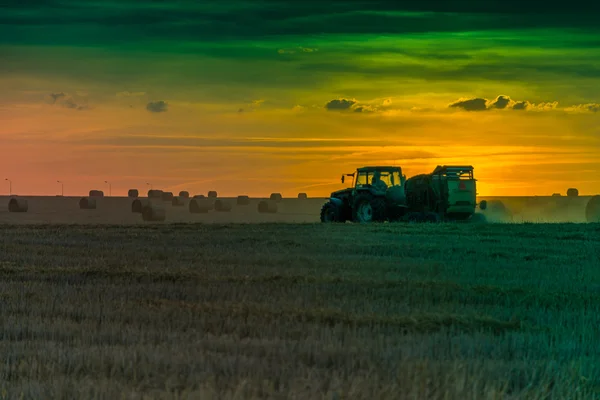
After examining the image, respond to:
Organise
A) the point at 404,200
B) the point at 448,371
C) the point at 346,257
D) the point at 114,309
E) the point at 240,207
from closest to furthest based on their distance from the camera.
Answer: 1. the point at 448,371
2. the point at 114,309
3. the point at 346,257
4. the point at 404,200
5. the point at 240,207

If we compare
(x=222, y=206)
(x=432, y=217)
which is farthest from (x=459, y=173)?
(x=222, y=206)

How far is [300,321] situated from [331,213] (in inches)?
1055

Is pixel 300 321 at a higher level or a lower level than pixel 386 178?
lower

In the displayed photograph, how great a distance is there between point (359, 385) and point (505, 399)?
49.4 inches

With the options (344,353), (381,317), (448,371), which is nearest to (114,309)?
(381,317)

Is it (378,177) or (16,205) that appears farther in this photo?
(16,205)

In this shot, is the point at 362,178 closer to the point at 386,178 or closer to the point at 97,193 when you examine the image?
the point at 386,178

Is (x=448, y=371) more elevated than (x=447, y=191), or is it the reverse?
(x=447, y=191)

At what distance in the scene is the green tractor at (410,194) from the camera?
37562 millimetres

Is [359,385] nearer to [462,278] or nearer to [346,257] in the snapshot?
[462,278]

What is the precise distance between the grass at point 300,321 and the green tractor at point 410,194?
35.6 feet

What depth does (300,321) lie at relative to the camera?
516 inches

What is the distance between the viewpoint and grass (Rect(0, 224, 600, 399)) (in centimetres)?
900

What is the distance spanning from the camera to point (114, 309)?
559 inches
